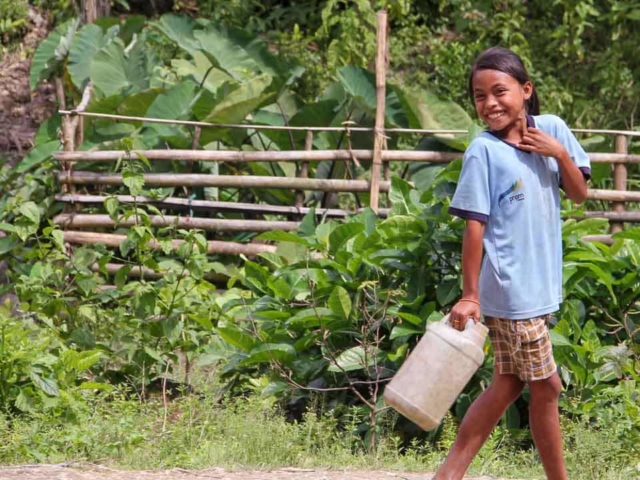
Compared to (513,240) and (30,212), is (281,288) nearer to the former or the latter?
(30,212)

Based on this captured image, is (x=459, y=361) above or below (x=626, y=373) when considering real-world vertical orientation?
above

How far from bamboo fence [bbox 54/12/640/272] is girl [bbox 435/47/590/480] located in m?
3.62

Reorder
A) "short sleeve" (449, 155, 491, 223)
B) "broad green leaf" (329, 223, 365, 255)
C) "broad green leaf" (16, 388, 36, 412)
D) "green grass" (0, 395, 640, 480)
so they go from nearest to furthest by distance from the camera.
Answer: "short sleeve" (449, 155, 491, 223) < "green grass" (0, 395, 640, 480) < "broad green leaf" (16, 388, 36, 412) < "broad green leaf" (329, 223, 365, 255)

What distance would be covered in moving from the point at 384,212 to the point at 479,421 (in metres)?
3.66

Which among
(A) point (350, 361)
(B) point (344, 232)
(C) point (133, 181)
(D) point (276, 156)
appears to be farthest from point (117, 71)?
(A) point (350, 361)

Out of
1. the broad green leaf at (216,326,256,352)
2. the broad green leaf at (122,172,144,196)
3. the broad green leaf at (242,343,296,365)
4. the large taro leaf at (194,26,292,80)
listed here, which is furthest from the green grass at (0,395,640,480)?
the large taro leaf at (194,26,292,80)

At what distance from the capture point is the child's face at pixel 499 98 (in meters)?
3.34

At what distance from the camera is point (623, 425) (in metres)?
4.38

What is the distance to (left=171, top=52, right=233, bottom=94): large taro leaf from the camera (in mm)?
8500

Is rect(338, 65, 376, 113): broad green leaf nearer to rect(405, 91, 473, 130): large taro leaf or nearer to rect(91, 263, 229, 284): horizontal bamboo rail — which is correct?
rect(405, 91, 473, 130): large taro leaf

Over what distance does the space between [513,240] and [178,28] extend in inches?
254

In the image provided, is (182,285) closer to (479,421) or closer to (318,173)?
(318,173)

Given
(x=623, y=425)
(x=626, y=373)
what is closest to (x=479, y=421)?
(x=623, y=425)

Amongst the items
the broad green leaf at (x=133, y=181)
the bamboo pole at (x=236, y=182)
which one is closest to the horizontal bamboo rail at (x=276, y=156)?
the bamboo pole at (x=236, y=182)
